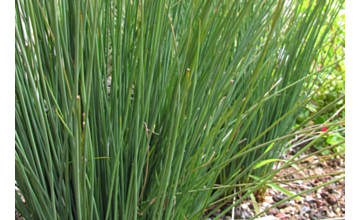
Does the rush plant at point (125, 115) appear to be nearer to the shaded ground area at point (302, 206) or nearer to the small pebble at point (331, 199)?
the shaded ground area at point (302, 206)

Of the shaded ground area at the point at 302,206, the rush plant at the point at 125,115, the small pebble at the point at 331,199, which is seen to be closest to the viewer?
the rush plant at the point at 125,115

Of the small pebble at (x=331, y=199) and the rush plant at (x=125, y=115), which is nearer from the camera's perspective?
the rush plant at (x=125, y=115)

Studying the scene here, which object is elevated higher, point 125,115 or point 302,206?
point 125,115

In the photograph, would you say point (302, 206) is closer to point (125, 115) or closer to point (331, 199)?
point (331, 199)

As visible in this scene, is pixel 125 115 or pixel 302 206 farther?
pixel 302 206

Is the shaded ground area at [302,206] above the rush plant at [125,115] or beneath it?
beneath

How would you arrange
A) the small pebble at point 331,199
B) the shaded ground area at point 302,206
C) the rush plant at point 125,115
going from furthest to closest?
the small pebble at point 331,199 < the shaded ground area at point 302,206 < the rush plant at point 125,115

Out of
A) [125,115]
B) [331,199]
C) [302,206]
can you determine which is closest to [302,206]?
[302,206]

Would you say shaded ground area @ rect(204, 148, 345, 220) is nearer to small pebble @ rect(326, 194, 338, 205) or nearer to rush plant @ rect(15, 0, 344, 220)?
small pebble @ rect(326, 194, 338, 205)

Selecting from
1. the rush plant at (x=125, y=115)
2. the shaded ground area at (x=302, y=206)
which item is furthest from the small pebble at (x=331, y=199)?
the rush plant at (x=125, y=115)
